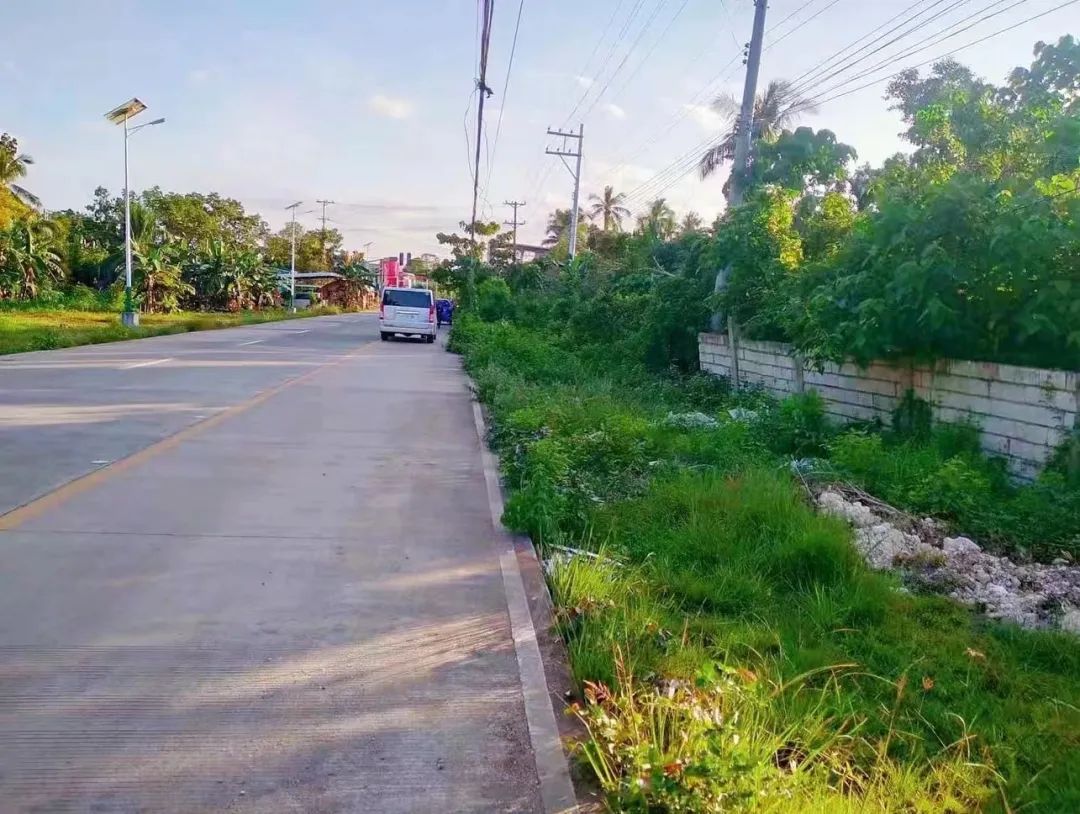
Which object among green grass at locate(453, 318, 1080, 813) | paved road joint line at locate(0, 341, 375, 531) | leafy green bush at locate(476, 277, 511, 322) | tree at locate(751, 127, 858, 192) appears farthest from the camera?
leafy green bush at locate(476, 277, 511, 322)

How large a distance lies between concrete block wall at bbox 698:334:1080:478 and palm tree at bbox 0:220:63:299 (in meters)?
46.6

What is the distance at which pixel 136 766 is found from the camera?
3.38 m

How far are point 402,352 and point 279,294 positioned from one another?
46605 millimetres

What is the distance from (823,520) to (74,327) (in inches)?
1299

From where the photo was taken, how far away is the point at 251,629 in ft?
15.5

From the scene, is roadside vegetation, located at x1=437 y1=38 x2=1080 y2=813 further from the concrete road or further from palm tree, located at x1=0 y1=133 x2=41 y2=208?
palm tree, located at x1=0 y1=133 x2=41 y2=208

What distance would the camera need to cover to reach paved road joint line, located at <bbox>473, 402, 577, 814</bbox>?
131 inches

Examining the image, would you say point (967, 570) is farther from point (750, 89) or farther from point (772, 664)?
point (750, 89)

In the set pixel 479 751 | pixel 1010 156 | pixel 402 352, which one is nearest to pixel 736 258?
pixel 1010 156

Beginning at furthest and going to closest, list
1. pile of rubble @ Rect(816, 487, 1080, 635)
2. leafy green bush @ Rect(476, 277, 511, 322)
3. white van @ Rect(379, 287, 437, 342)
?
leafy green bush @ Rect(476, 277, 511, 322) < white van @ Rect(379, 287, 437, 342) < pile of rubble @ Rect(816, 487, 1080, 635)

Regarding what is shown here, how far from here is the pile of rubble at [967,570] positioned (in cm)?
523

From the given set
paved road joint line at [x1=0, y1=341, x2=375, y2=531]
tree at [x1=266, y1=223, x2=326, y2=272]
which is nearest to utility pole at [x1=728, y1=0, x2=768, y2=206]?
paved road joint line at [x1=0, y1=341, x2=375, y2=531]

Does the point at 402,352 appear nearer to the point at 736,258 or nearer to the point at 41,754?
the point at 736,258

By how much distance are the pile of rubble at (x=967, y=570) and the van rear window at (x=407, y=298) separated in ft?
94.7
